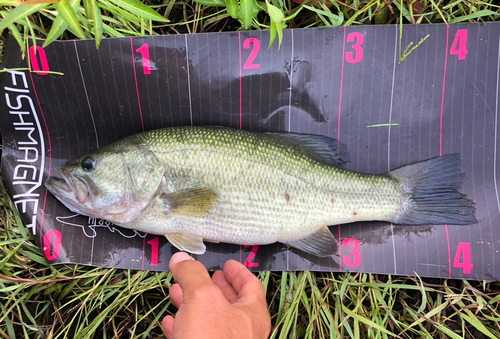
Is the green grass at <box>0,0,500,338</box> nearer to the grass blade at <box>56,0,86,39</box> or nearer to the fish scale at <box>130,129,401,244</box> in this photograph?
the fish scale at <box>130,129,401,244</box>

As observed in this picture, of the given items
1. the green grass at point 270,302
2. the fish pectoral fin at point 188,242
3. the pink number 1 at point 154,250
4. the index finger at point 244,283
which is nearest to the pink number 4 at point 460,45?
the green grass at point 270,302

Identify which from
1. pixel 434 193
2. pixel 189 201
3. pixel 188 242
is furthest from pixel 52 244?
pixel 434 193

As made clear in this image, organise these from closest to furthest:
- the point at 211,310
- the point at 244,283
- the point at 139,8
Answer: the point at 211,310
the point at 139,8
the point at 244,283

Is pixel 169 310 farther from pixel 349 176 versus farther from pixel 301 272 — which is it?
pixel 349 176

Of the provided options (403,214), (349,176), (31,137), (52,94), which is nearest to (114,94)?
(52,94)

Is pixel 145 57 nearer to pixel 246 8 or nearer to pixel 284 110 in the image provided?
pixel 246 8

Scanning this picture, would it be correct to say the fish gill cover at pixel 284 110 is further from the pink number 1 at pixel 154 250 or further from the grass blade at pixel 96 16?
the grass blade at pixel 96 16

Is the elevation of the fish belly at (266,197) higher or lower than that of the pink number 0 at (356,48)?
lower
